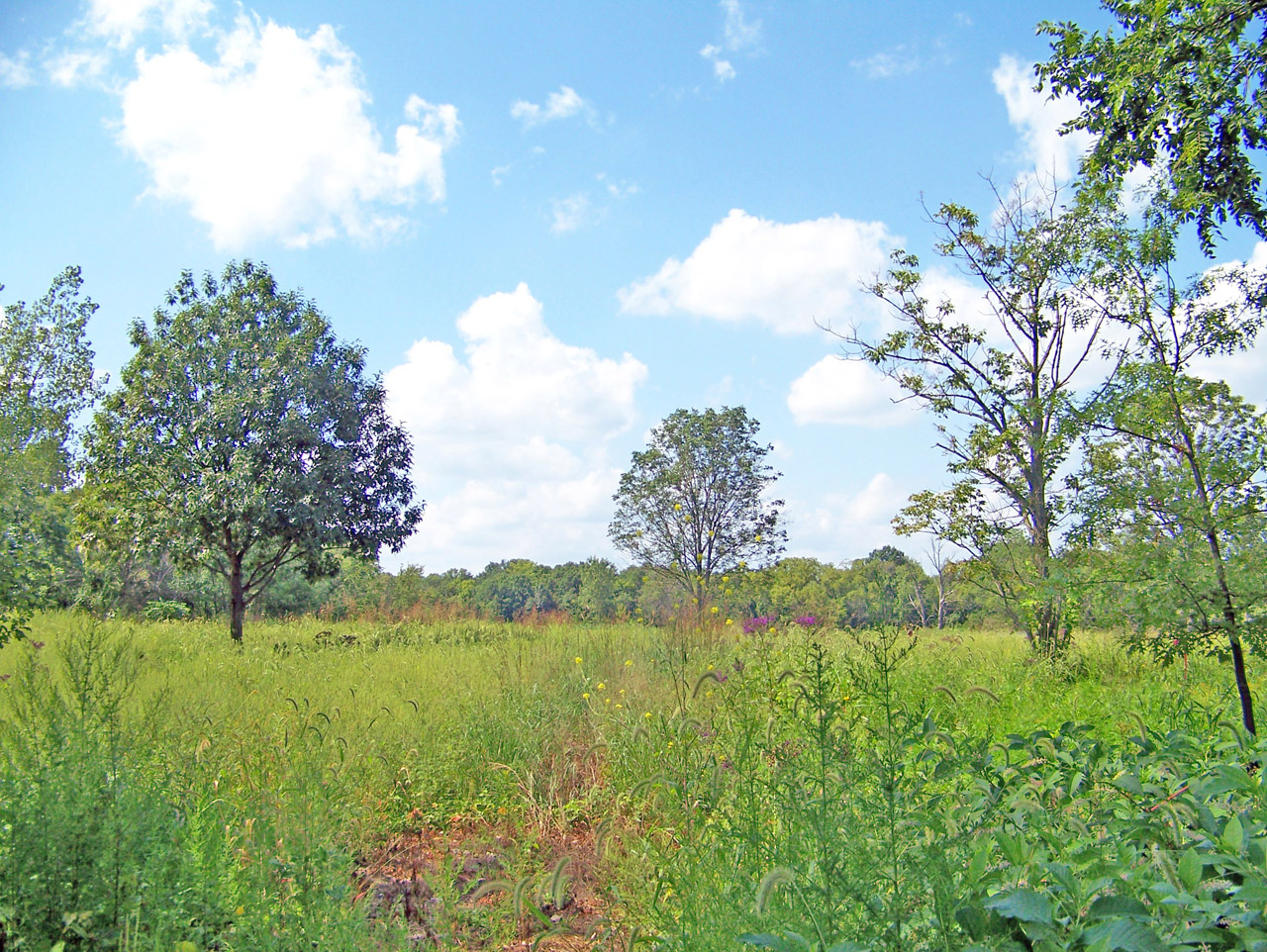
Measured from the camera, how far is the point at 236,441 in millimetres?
13266

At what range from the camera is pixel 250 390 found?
13031mm

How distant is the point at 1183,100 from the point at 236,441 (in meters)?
13.6

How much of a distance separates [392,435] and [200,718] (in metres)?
10.8

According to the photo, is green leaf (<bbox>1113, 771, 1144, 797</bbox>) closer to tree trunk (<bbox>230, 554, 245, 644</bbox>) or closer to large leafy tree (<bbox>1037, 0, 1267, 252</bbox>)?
large leafy tree (<bbox>1037, 0, 1267, 252</bbox>)

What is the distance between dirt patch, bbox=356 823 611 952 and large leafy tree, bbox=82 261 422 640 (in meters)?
9.90

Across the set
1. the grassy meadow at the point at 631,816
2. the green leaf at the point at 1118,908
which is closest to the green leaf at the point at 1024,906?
the grassy meadow at the point at 631,816

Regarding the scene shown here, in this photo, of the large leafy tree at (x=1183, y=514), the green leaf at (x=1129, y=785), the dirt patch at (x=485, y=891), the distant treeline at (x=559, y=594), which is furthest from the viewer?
the distant treeline at (x=559, y=594)

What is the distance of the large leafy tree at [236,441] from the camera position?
12953 mm

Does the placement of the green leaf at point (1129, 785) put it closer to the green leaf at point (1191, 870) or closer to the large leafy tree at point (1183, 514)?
the green leaf at point (1191, 870)

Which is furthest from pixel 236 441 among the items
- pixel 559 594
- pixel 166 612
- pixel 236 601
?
pixel 559 594

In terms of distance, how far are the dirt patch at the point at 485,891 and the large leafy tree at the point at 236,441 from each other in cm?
990

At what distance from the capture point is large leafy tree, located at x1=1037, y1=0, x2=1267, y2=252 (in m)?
5.46

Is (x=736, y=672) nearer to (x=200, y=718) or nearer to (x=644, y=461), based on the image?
(x=200, y=718)

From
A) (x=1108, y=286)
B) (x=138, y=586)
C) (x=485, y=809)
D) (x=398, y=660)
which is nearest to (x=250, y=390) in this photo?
(x=398, y=660)
